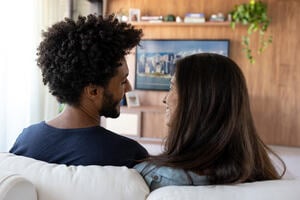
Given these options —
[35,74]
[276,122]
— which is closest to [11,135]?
[35,74]

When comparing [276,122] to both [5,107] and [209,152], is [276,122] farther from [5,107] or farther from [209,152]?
[209,152]

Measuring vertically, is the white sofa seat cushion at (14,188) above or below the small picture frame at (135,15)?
below

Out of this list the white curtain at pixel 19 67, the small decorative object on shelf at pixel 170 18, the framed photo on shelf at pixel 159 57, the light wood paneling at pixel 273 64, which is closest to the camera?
the white curtain at pixel 19 67

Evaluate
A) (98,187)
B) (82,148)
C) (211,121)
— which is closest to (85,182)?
(98,187)

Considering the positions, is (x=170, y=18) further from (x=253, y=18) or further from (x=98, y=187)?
(x=98, y=187)

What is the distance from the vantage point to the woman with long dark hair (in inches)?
36.1

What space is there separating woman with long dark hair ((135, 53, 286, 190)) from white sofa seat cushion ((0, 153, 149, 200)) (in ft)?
0.31

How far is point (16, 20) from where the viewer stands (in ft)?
8.57

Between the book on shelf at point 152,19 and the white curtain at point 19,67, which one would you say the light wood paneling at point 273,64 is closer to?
the book on shelf at point 152,19

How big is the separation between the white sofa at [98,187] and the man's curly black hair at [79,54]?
325 millimetres

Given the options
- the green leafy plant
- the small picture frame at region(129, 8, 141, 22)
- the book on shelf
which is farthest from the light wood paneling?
the small picture frame at region(129, 8, 141, 22)

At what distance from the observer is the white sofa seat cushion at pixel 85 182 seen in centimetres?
86

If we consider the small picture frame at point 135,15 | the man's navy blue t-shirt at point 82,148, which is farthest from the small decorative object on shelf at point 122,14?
the man's navy blue t-shirt at point 82,148

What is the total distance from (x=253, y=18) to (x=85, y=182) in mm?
3605
